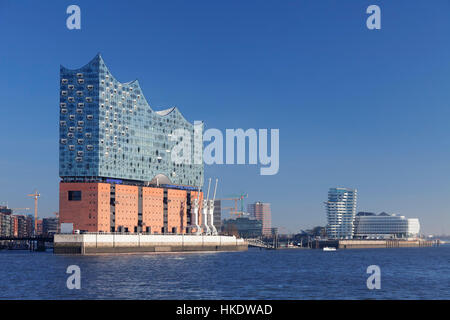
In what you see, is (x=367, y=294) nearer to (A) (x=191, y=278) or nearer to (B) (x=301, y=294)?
(B) (x=301, y=294)

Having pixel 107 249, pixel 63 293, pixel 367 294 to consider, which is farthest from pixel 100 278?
pixel 107 249

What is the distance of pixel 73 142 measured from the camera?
192375 millimetres

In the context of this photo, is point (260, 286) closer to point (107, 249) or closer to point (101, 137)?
point (107, 249)

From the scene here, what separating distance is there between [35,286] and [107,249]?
110 m

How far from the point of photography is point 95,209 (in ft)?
616

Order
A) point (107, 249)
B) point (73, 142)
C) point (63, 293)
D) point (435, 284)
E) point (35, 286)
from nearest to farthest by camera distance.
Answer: point (63, 293), point (35, 286), point (435, 284), point (107, 249), point (73, 142)

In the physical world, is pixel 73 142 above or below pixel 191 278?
above

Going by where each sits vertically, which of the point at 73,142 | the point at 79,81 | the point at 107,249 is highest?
the point at 79,81

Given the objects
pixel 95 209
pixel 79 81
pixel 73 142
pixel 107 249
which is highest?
pixel 79 81

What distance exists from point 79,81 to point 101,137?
18.8 m

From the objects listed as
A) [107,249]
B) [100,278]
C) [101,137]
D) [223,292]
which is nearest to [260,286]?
[223,292]

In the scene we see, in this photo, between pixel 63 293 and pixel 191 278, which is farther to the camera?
pixel 191 278
